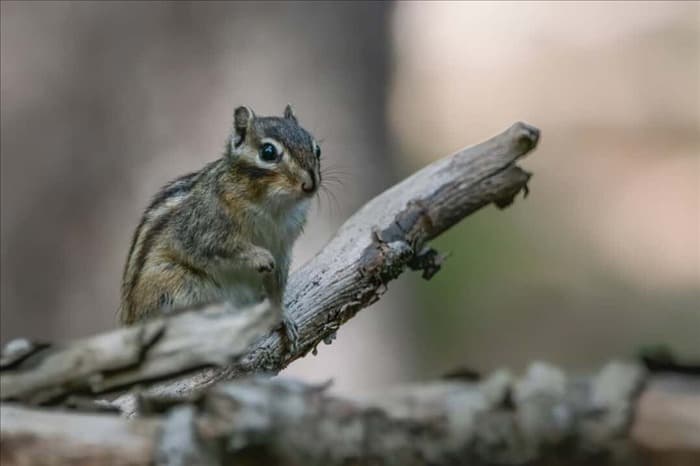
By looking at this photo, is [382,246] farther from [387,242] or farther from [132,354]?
[132,354]

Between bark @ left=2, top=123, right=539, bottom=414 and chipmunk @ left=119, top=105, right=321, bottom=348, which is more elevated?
chipmunk @ left=119, top=105, right=321, bottom=348

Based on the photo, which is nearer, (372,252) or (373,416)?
(373,416)

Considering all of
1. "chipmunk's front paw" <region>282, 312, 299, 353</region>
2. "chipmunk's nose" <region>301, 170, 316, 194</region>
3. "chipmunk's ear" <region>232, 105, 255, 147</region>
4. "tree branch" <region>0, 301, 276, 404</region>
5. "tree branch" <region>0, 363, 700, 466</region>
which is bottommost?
"tree branch" <region>0, 363, 700, 466</region>

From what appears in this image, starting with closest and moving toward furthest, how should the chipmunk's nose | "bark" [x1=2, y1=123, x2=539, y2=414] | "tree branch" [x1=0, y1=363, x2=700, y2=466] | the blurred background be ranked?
1. "tree branch" [x1=0, y1=363, x2=700, y2=466]
2. "bark" [x1=2, y1=123, x2=539, y2=414]
3. the chipmunk's nose
4. the blurred background

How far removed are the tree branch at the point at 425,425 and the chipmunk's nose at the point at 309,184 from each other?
118 cm

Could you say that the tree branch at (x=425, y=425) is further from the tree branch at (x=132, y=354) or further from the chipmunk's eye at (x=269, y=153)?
the chipmunk's eye at (x=269, y=153)

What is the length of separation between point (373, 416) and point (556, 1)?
4771 millimetres

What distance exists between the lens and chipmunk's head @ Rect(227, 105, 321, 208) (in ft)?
7.11

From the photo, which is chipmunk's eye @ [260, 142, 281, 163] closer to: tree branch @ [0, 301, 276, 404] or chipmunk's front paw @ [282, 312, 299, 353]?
chipmunk's front paw @ [282, 312, 299, 353]

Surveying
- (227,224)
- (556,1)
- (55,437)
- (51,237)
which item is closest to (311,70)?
(51,237)

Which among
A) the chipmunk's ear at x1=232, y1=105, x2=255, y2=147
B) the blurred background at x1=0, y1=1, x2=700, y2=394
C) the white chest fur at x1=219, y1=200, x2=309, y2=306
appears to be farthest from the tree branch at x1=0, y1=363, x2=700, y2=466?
the blurred background at x1=0, y1=1, x2=700, y2=394

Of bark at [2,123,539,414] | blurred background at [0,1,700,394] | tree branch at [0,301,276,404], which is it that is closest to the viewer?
tree branch at [0,301,276,404]

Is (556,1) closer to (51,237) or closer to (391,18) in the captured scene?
(391,18)

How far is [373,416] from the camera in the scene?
92 centimetres
